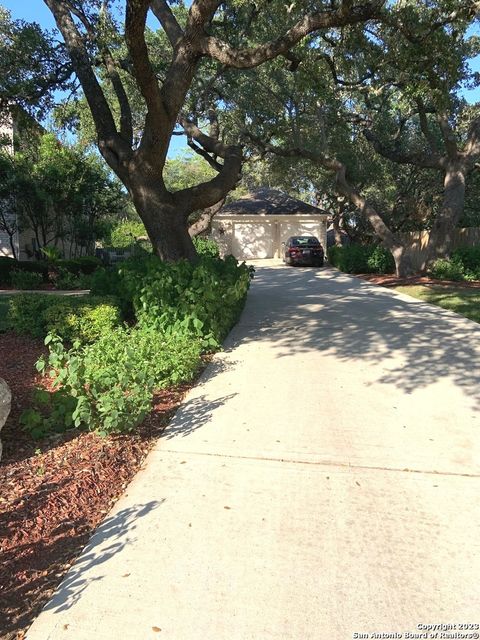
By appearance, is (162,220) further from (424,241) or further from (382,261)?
(424,241)

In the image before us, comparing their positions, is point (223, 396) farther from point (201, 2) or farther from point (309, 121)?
point (309, 121)

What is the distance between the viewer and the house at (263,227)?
30.5m

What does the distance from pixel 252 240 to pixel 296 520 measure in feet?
94.0

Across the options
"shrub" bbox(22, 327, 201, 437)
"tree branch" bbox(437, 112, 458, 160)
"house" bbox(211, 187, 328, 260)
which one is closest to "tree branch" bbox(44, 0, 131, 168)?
"shrub" bbox(22, 327, 201, 437)

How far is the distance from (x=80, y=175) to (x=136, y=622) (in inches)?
686

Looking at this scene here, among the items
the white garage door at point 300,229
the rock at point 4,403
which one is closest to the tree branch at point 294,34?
the rock at point 4,403

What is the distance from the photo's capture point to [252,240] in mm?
30984

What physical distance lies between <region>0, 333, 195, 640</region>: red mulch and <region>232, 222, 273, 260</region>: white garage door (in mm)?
26635

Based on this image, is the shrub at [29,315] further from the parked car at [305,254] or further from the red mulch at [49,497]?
the parked car at [305,254]

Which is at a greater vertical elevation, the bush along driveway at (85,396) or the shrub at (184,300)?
the shrub at (184,300)

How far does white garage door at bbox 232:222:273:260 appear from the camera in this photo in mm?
30828

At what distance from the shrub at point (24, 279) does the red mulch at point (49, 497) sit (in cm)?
985

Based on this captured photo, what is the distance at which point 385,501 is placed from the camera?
3232mm

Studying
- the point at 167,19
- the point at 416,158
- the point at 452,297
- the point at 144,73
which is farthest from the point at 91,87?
the point at 416,158
